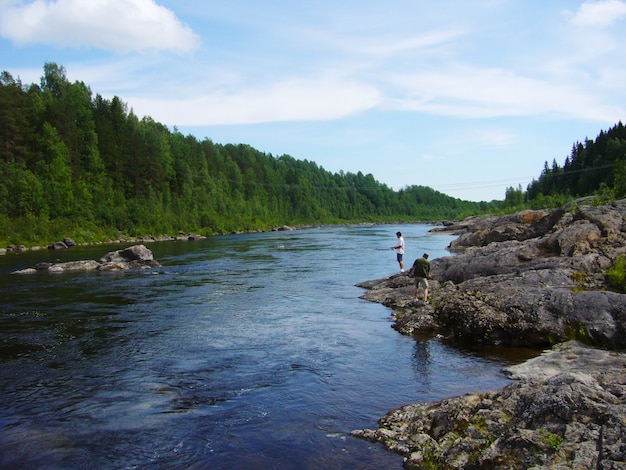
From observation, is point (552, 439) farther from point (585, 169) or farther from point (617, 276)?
point (585, 169)

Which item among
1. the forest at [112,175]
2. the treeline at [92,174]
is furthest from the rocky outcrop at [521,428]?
the treeline at [92,174]

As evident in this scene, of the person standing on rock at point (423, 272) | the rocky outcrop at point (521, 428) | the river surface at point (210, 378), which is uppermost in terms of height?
the person standing on rock at point (423, 272)

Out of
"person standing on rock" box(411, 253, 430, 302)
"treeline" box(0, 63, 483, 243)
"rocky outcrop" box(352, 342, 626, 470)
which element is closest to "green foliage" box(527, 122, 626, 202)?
"treeline" box(0, 63, 483, 243)

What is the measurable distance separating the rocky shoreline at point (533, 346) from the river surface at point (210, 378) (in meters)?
0.95

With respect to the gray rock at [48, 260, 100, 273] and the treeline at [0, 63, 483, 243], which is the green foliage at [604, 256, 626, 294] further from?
the treeline at [0, 63, 483, 243]

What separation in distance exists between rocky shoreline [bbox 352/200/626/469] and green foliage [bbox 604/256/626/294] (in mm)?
359

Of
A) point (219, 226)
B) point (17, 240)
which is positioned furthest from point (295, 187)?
point (17, 240)

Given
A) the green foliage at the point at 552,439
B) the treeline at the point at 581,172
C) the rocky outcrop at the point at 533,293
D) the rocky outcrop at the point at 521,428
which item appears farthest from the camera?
the treeline at the point at 581,172

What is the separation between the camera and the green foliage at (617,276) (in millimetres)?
17519

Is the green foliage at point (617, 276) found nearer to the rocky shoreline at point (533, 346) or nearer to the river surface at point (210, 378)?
the rocky shoreline at point (533, 346)

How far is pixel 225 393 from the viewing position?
12398 millimetres

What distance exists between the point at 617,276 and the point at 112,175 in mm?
92341

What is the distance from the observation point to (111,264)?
40.2 meters

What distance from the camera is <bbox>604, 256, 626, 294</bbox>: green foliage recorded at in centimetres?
1752
